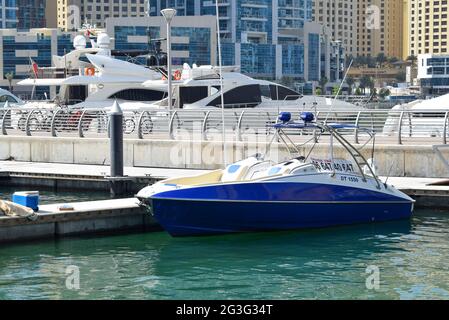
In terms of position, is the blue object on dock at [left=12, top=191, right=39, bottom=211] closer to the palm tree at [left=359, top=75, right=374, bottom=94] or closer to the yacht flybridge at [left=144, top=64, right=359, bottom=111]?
the yacht flybridge at [left=144, top=64, right=359, bottom=111]

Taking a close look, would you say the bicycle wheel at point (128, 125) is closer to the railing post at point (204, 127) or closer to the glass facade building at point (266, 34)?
the railing post at point (204, 127)

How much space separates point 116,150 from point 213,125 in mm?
9660

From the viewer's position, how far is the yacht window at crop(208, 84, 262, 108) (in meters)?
46.6

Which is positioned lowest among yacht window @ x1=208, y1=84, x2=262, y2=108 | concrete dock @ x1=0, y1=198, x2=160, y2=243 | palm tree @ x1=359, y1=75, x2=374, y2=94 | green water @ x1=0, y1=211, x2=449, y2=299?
green water @ x1=0, y1=211, x2=449, y2=299

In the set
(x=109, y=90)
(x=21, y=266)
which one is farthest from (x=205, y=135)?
(x=109, y=90)

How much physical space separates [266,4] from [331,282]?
146 metres

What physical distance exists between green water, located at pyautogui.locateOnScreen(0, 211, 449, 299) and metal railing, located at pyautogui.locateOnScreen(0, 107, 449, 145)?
6.90 metres

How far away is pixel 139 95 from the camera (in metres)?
49.2

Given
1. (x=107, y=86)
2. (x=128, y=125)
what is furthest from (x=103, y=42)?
(x=128, y=125)

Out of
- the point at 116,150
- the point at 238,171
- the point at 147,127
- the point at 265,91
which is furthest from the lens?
the point at 265,91

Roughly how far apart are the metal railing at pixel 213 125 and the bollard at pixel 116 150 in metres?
4.34

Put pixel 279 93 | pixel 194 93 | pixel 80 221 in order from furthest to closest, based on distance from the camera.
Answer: pixel 279 93 < pixel 194 93 < pixel 80 221

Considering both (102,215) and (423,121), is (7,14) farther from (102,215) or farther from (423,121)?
(102,215)

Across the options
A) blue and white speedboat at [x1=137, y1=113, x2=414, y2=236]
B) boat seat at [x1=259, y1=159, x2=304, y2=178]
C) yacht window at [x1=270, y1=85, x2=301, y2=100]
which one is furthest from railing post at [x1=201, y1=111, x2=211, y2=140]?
yacht window at [x1=270, y1=85, x2=301, y2=100]
